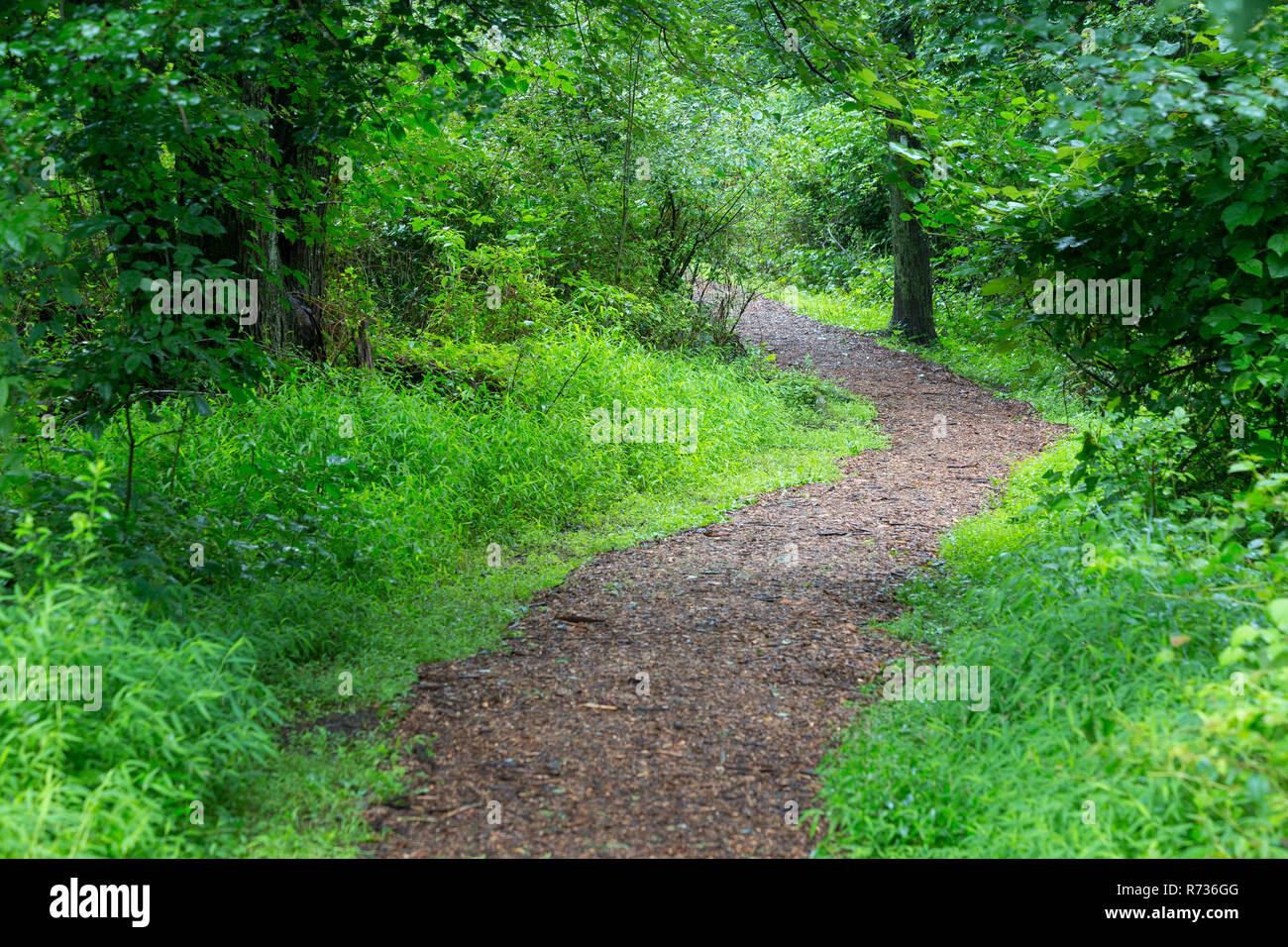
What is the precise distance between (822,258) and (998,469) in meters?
14.8

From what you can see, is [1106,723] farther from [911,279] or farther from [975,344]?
[911,279]

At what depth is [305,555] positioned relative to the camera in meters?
5.18

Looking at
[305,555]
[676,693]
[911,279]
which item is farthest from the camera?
[911,279]

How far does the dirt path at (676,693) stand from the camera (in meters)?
3.29

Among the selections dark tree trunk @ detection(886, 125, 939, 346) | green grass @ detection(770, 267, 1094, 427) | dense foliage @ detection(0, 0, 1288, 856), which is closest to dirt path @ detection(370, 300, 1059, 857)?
dense foliage @ detection(0, 0, 1288, 856)

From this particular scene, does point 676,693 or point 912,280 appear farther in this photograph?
point 912,280

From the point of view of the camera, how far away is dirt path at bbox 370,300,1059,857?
3293 mm

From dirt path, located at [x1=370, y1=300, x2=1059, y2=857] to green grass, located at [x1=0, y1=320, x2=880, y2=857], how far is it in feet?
0.94

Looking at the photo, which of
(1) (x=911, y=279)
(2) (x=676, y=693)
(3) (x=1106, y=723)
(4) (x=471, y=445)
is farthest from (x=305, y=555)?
(1) (x=911, y=279)

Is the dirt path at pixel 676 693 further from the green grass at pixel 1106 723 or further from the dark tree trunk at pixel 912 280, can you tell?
the dark tree trunk at pixel 912 280

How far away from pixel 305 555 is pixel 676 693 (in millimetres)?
2346

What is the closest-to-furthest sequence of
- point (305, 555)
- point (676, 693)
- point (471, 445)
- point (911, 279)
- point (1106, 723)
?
point (1106, 723) < point (676, 693) < point (305, 555) < point (471, 445) < point (911, 279)

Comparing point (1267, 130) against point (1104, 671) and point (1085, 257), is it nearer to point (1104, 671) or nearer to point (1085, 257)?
point (1085, 257)

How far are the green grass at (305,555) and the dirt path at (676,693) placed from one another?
286mm
